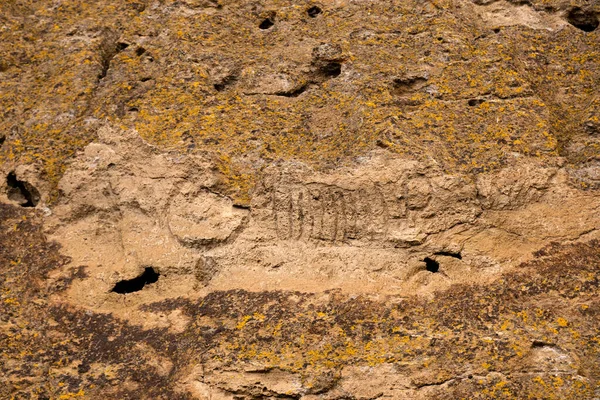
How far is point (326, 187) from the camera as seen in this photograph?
196 inches

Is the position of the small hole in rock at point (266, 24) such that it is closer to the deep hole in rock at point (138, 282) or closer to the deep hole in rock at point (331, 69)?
the deep hole in rock at point (331, 69)

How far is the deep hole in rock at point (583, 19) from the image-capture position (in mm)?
5750

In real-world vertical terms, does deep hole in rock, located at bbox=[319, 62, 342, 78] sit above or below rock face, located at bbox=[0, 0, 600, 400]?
above

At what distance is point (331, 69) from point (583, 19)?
201 centimetres

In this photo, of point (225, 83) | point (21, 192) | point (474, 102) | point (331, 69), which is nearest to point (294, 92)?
point (331, 69)

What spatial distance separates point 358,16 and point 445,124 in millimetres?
1284

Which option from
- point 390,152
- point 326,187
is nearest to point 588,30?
point 390,152

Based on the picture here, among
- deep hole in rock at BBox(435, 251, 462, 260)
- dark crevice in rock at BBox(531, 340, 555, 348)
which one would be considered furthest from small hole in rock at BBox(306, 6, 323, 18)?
dark crevice in rock at BBox(531, 340, 555, 348)

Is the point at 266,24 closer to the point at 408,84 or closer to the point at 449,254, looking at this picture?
the point at 408,84

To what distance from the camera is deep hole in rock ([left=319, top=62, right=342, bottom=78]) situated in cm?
559

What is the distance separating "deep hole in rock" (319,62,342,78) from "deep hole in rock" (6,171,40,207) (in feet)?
7.53

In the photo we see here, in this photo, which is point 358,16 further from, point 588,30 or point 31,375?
point 31,375

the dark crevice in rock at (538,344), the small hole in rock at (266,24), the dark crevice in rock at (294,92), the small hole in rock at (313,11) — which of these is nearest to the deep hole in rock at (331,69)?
the dark crevice in rock at (294,92)

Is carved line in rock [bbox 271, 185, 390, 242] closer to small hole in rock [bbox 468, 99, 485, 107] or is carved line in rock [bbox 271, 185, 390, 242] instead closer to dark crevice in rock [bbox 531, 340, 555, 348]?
small hole in rock [bbox 468, 99, 485, 107]
